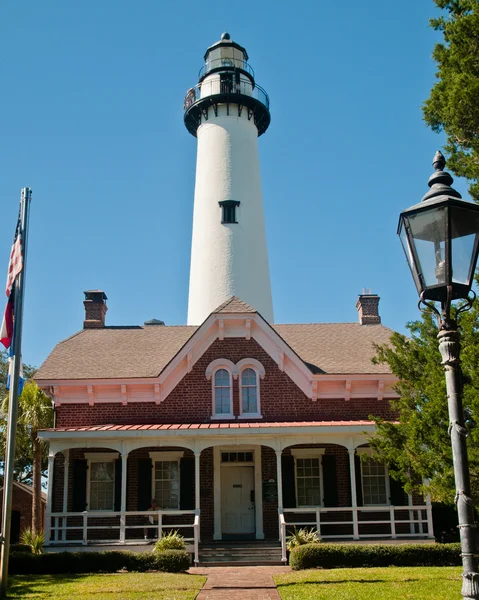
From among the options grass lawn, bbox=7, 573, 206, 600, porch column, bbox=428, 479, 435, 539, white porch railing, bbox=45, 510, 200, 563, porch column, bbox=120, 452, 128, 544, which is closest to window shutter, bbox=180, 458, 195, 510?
white porch railing, bbox=45, 510, 200, 563

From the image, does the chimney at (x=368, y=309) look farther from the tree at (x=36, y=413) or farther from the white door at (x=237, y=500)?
the tree at (x=36, y=413)

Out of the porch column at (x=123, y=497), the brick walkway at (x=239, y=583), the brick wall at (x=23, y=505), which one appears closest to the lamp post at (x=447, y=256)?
the brick walkway at (x=239, y=583)

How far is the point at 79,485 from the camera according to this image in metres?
19.7

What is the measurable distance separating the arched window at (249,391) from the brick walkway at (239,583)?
550cm

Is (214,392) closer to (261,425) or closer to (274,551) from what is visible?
(261,425)

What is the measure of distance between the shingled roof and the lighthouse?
8.82 ft

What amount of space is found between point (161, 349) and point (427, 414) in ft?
38.4

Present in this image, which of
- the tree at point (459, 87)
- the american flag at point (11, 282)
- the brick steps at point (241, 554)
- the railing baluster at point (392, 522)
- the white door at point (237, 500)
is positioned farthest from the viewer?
the white door at point (237, 500)

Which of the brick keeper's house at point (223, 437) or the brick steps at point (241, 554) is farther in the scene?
the brick keeper's house at point (223, 437)

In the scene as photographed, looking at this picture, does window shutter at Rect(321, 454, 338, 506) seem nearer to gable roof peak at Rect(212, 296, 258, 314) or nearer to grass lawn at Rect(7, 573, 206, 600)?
gable roof peak at Rect(212, 296, 258, 314)

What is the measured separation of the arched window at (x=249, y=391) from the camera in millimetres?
20625

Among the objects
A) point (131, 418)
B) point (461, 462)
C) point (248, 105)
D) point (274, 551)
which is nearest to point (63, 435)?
point (131, 418)

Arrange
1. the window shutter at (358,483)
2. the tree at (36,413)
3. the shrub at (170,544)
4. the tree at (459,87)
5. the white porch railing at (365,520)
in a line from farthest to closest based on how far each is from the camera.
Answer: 1. the tree at (36,413)
2. the window shutter at (358,483)
3. the white porch railing at (365,520)
4. the shrub at (170,544)
5. the tree at (459,87)

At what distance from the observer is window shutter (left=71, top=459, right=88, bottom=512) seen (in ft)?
64.0
